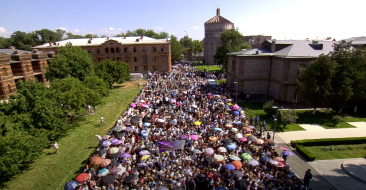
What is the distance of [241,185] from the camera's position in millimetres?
12469

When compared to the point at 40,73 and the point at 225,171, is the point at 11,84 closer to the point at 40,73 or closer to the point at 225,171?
the point at 40,73

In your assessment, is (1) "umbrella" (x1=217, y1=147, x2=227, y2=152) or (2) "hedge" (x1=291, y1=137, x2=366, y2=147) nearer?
(1) "umbrella" (x1=217, y1=147, x2=227, y2=152)

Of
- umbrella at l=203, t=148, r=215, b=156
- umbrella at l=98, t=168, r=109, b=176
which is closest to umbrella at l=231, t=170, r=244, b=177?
umbrella at l=203, t=148, r=215, b=156

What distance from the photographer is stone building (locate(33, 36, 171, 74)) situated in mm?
58147

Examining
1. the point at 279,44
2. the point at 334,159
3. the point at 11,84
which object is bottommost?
the point at 334,159

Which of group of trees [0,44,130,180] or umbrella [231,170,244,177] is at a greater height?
group of trees [0,44,130,180]

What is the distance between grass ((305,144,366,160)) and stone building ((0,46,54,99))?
33.8 meters

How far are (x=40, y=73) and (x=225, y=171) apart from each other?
4457 cm

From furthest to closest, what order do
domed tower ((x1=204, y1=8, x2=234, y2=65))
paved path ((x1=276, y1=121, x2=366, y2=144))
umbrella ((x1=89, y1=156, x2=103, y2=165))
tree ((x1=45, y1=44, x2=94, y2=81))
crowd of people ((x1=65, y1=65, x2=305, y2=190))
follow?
domed tower ((x1=204, y1=8, x2=234, y2=65)) < tree ((x1=45, y1=44, x2=94, y2=81)) < paved path ((x1=276, y1=121, x2=366, y2=144)) < umbrella ((x1=89, y1=156, x2=103, y2=165)) < crowd of people ((x1=65, y1=65, x2=305, y2=190))

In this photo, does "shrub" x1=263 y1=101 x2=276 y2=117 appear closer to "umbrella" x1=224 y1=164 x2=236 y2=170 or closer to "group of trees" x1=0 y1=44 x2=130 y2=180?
"umbrella" x1=224 y1=164 x2=236 y2=170

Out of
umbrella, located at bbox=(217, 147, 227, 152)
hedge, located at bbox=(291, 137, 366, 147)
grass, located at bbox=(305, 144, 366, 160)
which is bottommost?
grass, located at bbox=(305, 144, 366, 160)

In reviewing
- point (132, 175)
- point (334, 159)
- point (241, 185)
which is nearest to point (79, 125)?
point (132, 175)

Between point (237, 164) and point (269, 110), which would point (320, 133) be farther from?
point (237, 164)

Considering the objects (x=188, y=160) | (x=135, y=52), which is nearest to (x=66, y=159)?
(x=188, y=160)
